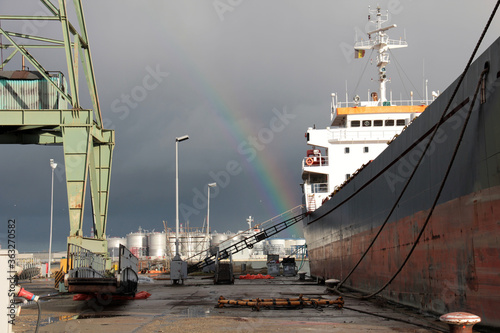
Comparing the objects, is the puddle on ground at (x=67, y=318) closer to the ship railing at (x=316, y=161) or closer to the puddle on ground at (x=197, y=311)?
the puddle on ground at (x=197, y=311)

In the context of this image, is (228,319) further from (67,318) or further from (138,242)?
(138,242)

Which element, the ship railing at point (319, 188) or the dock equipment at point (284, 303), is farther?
the ship railing at point (319, 188)

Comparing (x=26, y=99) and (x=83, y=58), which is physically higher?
(x=83, y=58)

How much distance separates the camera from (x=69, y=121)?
755 inches

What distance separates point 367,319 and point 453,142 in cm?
368

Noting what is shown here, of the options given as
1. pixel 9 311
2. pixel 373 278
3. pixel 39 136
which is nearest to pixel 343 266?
pixel 373 278

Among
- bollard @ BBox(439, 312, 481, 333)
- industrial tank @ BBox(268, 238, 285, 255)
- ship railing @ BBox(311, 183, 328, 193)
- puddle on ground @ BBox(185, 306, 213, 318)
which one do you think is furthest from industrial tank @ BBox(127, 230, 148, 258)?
bollard @ BBox(439, 312, 481, 333)

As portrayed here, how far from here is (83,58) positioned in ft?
71.6

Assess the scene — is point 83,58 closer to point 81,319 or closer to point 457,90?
point 81,319

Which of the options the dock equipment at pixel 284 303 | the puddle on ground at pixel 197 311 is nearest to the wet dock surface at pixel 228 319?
the puddle on ground at pixel 197 311

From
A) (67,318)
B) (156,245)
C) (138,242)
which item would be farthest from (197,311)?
(138,242)

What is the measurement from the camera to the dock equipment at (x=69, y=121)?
1884cm

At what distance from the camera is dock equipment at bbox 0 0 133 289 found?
18.8 metres

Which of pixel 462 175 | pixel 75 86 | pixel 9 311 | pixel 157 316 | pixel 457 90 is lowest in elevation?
pixel 157 316
